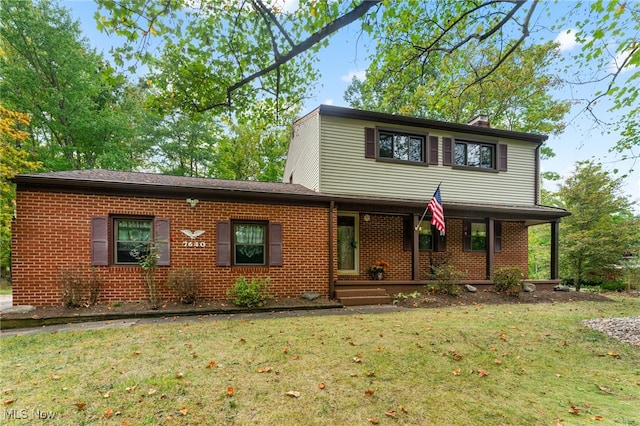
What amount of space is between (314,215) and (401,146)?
430 cm

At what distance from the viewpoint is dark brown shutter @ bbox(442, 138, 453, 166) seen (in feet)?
35.2

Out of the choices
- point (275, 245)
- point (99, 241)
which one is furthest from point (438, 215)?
point (99, 241)

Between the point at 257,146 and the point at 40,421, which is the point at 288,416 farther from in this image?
the point at 257,146

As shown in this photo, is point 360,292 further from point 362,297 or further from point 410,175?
point 410,175

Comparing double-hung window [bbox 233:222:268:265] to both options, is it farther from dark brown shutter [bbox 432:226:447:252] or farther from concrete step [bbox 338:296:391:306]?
dark brown shutter [bbox 432:226:447:252]

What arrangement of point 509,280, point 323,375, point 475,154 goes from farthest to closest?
point 475,154
point 509,280
point 323,375

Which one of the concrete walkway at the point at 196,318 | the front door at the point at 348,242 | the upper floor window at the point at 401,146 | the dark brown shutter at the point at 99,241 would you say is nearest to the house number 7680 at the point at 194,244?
the dark brown shutter at the point at 99,241

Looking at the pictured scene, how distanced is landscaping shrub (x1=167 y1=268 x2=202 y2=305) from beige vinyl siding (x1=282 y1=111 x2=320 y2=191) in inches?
179

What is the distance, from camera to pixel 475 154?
11.2 meters

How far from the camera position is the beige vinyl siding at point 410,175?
9.77m

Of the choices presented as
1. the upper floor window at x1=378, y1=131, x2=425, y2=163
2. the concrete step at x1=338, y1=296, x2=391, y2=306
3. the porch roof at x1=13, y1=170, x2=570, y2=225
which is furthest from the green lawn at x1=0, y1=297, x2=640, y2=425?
A: the upper floor window at x1=378, y1=131, x2=425, y2=163

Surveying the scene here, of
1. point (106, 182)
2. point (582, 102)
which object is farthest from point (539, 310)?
point (106, 182)

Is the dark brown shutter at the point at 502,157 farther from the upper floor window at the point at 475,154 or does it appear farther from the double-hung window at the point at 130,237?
the double-hung window at the point at 130,237

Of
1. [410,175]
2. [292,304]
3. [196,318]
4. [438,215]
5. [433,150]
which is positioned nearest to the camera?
[196,318]
